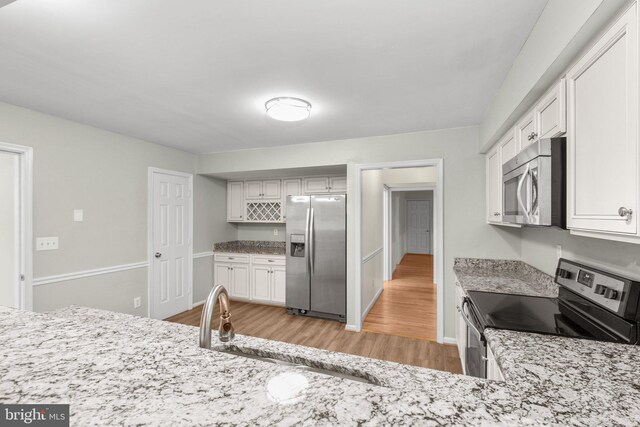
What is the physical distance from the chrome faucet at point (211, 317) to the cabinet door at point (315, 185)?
11.3 ft

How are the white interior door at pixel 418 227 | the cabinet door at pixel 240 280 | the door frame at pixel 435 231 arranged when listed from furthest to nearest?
the white interior door at pixel 418 227 < the cabinet door at pixel 240 280 < the door frame at pixel 435 231

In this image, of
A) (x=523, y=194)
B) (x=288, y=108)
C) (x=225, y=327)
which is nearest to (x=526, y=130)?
(x=523, y=194)

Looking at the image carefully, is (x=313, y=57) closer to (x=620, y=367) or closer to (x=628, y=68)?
(x=628, y=68)

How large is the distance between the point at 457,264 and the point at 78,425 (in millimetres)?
3286

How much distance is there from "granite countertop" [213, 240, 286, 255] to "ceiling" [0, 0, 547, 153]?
2.34m

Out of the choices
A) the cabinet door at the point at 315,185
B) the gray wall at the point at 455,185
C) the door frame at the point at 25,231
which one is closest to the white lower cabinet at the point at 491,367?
the gray wall at the point at 455,185

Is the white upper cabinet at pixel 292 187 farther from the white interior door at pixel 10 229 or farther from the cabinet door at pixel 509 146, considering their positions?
the white interior door at pixel 10 229

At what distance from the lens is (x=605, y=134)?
103 cm

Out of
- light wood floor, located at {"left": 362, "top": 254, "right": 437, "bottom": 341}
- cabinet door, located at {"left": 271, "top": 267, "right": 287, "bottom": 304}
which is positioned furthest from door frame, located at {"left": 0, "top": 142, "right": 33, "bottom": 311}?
light wood floor, located at {"left": 362, "top": 254, "right": 437, "bottom": 341}

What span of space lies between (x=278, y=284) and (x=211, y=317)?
351cm

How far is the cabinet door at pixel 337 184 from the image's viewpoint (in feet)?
14.4

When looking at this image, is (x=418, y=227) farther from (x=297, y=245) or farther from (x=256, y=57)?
(x=256, y=57)

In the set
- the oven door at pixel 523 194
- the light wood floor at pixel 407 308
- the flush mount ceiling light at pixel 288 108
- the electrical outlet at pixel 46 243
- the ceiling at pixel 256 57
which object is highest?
the ceiling at pixel 256 57

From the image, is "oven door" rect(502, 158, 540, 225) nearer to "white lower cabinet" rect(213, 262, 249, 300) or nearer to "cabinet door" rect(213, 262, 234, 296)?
"white lower cabinet" rect(213, 262, 249, 300)
